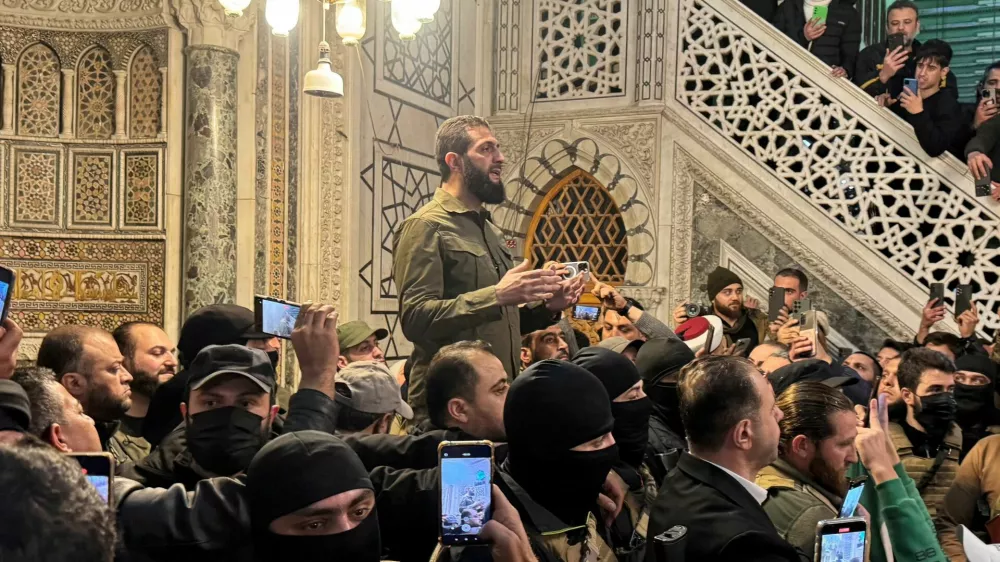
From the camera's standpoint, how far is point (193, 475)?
2389mm

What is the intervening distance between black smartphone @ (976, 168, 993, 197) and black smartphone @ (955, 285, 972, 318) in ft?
2.85

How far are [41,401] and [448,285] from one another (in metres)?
1.64

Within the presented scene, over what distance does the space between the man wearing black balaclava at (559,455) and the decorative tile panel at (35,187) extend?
488cm

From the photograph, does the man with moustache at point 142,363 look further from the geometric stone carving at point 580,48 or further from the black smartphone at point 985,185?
the black smartphone at point 985,185

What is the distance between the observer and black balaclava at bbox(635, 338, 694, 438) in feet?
12.3

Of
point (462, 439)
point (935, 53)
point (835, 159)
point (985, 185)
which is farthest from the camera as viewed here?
point (835, 159)

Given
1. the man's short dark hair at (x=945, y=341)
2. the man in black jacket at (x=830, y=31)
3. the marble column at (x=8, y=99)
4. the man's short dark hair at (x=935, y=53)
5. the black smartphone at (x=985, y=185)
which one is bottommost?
the man's short dark hair at (x=945, y=341)

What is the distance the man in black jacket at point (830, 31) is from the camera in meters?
8.24

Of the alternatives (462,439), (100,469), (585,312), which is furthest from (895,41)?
(100,469)

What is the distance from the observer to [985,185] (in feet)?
24.2

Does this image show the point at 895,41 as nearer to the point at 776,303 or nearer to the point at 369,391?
the point at 776,303

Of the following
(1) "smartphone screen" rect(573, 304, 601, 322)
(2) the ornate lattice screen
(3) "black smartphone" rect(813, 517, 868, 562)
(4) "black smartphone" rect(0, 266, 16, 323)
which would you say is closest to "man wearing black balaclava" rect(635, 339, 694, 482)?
(1) "smartphone screen" rect(573, 304, 601, 322)

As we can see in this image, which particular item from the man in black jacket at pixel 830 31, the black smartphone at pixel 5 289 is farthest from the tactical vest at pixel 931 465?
the man in black jacket at pixel 830 31

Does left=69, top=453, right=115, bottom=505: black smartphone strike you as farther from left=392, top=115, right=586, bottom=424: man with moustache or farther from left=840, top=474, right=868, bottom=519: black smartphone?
left=392, top=115, right=586, bottom=424: man with moustache
